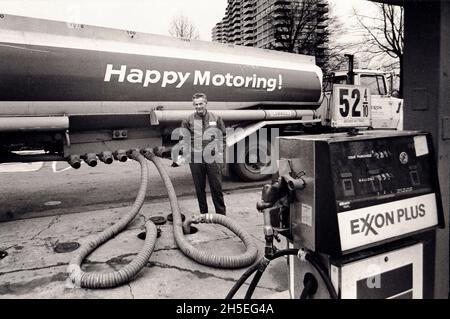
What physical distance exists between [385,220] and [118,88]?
5.02 meters

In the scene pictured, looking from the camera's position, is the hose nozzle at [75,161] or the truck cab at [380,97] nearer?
the hose nozzle at [75,161]

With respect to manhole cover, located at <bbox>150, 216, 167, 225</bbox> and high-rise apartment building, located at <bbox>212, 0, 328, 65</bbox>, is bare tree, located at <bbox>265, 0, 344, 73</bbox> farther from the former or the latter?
manhole cover, located at <bbox>150, 216, 167, 225</bbox>

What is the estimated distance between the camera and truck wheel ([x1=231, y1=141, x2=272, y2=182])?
337 inches

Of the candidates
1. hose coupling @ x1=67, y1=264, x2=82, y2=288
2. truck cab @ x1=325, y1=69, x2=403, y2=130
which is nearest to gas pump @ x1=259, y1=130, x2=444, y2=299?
hose coupling @ x1=67, y1=264, x2=82, y2=288

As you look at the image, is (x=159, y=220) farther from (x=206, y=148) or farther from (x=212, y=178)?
(x=206, y=148)

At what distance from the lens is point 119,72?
20.3 feet

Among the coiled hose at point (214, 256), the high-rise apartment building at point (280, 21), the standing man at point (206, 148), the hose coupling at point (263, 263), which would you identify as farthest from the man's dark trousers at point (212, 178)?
the high-rise apartment building at point (280, 21)

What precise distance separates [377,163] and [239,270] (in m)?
2.12

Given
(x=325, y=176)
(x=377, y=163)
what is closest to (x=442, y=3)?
(x=377, y=163)

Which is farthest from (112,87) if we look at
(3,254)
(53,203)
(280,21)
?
(280,21)

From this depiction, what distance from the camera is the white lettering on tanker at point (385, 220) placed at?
87.3 inches

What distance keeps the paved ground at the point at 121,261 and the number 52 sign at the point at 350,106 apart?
1.48 m

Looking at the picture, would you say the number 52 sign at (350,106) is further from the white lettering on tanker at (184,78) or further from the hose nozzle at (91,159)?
the hose nozzle at (91,159)

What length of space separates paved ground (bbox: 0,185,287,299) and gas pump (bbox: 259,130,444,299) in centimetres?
88
